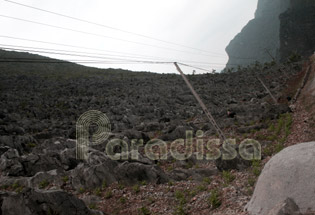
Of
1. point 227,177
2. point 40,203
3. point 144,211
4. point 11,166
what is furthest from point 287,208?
point 11,166

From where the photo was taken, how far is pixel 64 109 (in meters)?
38.6

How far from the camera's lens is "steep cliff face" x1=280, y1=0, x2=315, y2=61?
113m

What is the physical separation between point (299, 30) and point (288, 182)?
131084mm

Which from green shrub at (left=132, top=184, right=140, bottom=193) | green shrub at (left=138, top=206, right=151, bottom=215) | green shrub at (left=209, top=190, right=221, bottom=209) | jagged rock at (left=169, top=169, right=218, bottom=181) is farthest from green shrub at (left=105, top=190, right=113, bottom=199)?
green shrub at (left=209, top=190, right=221, bottom=209)

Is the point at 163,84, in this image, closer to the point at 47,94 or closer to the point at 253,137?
the point at 47,94

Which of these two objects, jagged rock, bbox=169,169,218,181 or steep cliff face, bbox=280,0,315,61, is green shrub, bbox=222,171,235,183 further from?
steep cliff face, bbox=280,0,315,61

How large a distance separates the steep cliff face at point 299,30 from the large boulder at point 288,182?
394 feet

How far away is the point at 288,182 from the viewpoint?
7609 mm

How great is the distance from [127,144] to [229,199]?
11402 millimetres

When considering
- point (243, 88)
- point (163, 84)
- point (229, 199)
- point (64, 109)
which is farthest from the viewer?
point (163, 84)

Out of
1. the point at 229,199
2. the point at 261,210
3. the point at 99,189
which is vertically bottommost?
the point at 99,189

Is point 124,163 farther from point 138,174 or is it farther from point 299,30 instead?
point 299,30

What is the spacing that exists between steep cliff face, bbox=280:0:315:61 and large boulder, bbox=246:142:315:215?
120 m

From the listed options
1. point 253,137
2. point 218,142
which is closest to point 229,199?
point 218,142
